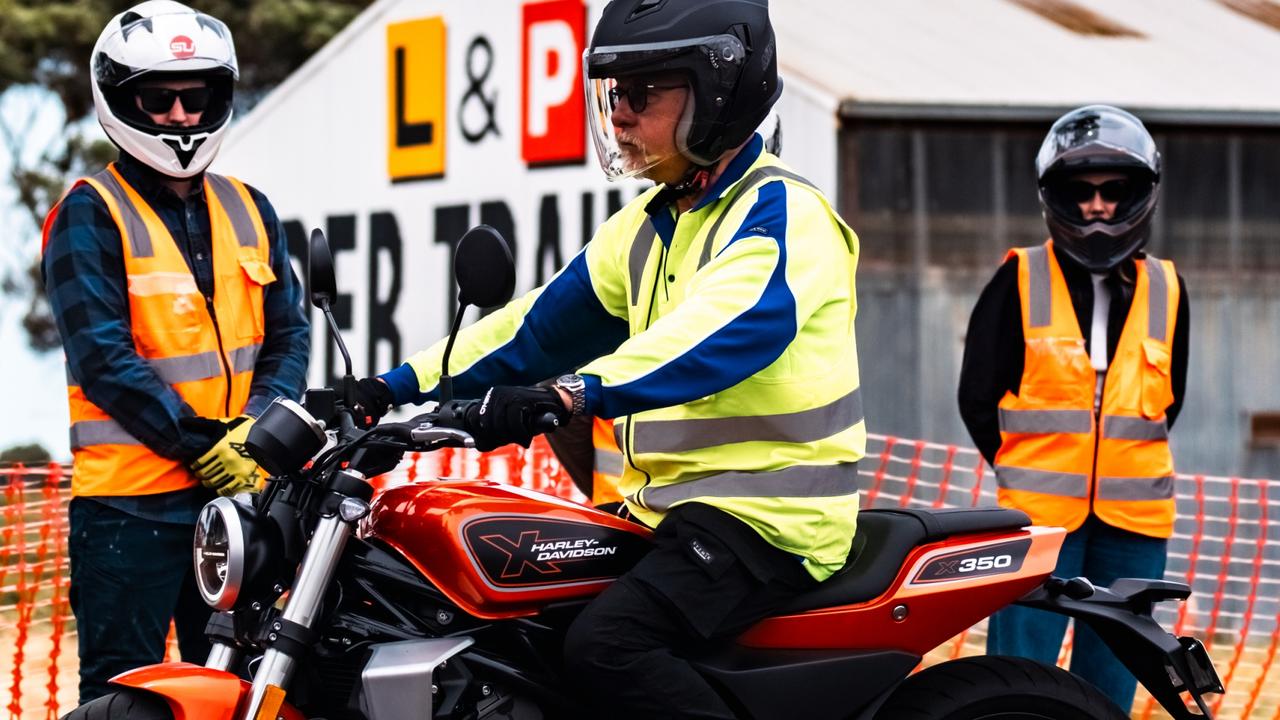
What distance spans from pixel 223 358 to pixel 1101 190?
2694 mm

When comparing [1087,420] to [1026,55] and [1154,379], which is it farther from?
[1026,55]

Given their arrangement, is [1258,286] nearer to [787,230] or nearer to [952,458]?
[952,458]

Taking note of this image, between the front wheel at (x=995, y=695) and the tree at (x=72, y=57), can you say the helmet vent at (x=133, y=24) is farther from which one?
the tree at (x=72, y=57)

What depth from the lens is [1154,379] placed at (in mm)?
5031

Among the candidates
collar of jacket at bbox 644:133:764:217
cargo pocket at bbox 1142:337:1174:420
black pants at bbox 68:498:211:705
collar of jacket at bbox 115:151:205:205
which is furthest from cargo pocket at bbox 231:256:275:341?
cargo pocket at bbox 1142:337:1174:420

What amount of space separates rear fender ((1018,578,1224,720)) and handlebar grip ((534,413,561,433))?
1.22 meters

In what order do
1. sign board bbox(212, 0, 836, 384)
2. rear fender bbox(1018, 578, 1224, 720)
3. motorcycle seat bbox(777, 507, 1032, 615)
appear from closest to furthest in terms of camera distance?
motorcycle seat bbox(777, 507, 1032, 615) → rear fender bbox(1018, 578, 1224, 720) → sign board bbox(212, 0, 836, 384)

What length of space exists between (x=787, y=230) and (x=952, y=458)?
5628 millimetres

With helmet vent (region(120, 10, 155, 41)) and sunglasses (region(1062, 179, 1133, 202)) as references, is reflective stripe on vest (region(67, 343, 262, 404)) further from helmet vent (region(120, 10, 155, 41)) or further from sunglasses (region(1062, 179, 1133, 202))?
sunglasses (region(1062, 179, 1133, 202))

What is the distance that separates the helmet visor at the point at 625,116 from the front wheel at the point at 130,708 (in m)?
1.45

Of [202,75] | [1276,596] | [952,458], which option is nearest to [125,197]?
[202,75]

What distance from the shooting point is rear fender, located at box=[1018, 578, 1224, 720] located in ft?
11.8

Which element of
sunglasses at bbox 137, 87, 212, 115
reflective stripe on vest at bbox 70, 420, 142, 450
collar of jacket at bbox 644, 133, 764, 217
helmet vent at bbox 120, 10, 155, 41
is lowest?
reflective stripe on vest at bbox 70, 420, 142, 450

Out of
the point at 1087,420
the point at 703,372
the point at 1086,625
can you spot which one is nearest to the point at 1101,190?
the point at 1087,420
